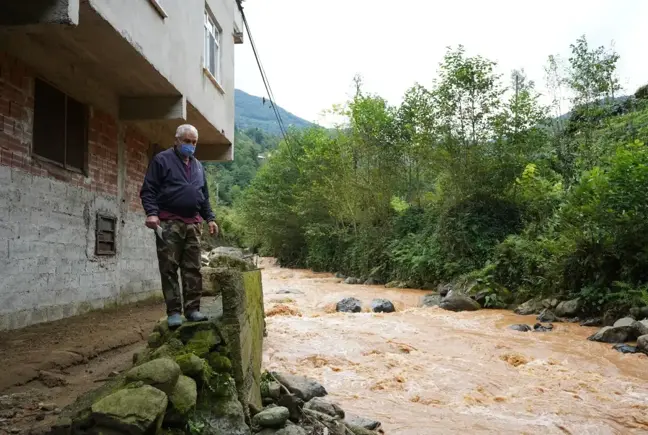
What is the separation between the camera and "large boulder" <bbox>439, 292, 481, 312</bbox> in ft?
46.7

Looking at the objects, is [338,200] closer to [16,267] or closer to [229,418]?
[16,267]

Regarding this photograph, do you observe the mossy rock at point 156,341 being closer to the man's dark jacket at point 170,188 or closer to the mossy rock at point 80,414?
the mossy rock at point 80,414

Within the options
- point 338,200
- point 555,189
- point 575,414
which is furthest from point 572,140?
point 575,414

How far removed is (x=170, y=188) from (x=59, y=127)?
13.1ft

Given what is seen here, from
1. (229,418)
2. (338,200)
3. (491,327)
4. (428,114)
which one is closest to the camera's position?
(229,418)

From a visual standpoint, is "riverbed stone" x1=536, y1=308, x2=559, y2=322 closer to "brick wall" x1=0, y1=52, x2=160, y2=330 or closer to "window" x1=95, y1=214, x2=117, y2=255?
"brick wall" x1=0, y1=52, x2=160, y2=330

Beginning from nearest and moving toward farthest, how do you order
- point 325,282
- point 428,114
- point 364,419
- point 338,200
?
point 364,419 → point 428,114 → point 325,282 → point 338,200

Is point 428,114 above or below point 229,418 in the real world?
above

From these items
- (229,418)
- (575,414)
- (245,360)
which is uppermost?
(245,360)

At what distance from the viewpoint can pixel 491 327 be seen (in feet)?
38.1

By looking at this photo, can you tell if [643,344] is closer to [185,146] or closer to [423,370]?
[423,370]

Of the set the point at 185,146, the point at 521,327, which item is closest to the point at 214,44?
the point at 185,146

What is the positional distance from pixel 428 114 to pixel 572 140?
6.16 m

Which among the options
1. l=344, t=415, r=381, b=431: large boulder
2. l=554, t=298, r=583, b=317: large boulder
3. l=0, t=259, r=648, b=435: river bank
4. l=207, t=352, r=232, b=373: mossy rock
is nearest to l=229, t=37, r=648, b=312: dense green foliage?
l=554, t=298, r=583, b=317: large boulder
